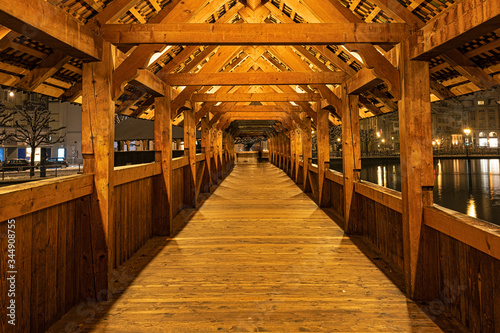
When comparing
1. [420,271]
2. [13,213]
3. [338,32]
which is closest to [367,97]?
[338,32]

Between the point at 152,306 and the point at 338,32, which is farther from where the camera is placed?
the point at 338,32

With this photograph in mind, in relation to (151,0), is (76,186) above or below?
below

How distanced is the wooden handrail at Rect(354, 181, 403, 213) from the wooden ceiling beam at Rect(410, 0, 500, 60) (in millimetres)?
1832

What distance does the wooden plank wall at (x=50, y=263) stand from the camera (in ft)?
8.35

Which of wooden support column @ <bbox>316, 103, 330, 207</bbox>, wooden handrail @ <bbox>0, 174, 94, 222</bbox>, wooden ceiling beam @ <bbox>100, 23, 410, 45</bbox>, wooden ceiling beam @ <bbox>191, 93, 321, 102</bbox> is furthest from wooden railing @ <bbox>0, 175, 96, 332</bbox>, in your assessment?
wooden support column @ <bbox>316, 103, 330, 207</bbox>

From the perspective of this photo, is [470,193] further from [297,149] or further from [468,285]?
[468,285]

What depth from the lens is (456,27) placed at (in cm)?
278

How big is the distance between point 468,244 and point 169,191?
5086mm

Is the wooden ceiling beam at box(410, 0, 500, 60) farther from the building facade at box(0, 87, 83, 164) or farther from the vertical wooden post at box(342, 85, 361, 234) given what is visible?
the building facade at box(0, 87, 83, 164)

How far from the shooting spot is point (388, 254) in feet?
15.4

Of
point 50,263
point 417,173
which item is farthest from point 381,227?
point 50,263

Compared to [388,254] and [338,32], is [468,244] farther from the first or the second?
[338,32]

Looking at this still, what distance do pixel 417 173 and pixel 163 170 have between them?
4586 mm

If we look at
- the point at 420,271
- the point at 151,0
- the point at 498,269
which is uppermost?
the point at 151,0
